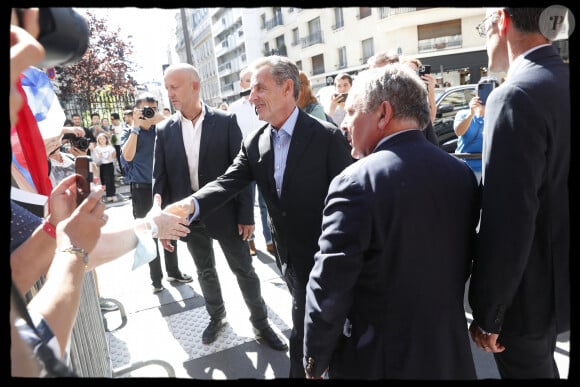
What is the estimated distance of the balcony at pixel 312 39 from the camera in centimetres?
2950

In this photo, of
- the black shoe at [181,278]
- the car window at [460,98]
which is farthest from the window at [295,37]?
the black shoe at [181,278]

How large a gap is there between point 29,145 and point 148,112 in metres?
2.74

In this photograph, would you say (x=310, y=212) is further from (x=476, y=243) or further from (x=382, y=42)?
(x=382, y=42)

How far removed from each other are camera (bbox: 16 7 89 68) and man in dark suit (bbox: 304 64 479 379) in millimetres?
850

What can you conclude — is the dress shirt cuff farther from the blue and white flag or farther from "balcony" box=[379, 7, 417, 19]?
"balcony" box=[379, 7, 417, 19]

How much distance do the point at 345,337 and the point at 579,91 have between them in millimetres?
1130

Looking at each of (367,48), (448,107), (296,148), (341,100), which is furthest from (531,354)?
(367,48)

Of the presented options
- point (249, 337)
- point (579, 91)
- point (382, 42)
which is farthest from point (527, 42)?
point (382, 42)

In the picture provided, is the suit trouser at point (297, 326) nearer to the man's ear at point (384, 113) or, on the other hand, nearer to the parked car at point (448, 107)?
the man's ear at point (384, 113)

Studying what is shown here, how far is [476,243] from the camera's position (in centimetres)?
147

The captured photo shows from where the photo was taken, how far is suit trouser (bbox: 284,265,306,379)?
Answer: 1.97 m

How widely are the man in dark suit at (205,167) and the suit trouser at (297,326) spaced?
2.68 ft

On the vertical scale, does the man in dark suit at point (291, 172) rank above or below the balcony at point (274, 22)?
below

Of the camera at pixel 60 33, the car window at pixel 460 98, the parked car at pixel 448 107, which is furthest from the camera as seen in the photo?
the car window at pixel 460 98
